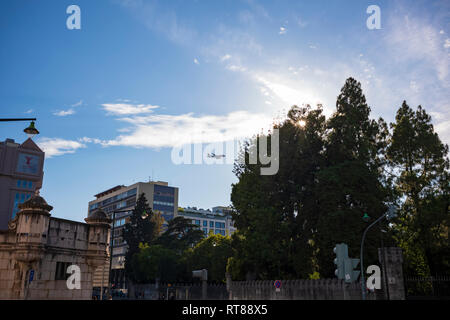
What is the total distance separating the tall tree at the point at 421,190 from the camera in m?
33.3

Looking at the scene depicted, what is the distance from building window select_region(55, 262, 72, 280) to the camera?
18870mm

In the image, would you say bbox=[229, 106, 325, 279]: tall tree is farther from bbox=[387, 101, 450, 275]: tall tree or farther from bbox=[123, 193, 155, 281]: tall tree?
bbox=[123, 193, 155, 281]: tall tree

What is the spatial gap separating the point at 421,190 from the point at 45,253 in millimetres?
32140

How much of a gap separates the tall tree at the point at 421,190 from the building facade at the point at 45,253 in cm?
2654

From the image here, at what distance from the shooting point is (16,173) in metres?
68.4

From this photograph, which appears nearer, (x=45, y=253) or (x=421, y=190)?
(x=45, y=253)

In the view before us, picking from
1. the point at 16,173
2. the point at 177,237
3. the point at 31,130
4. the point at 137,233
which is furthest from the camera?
the point at 177,237

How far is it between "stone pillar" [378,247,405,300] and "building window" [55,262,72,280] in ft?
58.6

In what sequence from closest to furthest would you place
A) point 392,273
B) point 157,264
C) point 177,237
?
1. point 392,273
2. point 157,264
3. point 177,237

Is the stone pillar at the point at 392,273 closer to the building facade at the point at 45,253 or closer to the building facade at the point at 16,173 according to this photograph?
the building facade at the point at 45,253

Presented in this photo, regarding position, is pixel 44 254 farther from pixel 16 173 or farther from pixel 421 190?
pixel 16 173

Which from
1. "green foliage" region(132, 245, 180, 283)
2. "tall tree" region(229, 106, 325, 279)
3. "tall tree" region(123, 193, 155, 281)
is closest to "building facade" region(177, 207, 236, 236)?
"tall tree" region(123, 193, 155, 281)

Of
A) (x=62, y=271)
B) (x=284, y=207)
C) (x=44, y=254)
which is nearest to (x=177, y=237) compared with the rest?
(x=284, y=207)

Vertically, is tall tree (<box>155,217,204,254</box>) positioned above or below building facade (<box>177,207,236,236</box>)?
below
